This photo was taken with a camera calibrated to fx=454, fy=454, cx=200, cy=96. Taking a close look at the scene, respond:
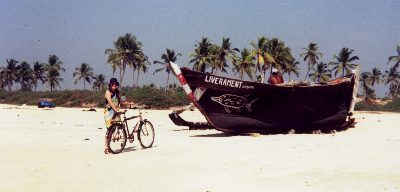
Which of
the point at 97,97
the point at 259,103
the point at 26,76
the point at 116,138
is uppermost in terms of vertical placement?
the point at 26,76

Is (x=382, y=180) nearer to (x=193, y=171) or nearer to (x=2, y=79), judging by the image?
(x=193, y=171)

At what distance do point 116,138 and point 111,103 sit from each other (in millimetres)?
709

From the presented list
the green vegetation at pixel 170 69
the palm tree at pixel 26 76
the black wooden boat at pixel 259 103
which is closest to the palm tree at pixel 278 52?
the green vegetation at pixel 170 69

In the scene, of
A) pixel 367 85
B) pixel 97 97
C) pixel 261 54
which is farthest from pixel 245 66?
pixel 367 85

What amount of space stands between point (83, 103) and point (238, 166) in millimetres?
51079

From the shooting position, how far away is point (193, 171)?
6.64m

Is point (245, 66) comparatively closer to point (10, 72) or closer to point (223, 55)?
point (223, 55)

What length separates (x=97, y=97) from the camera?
185ft

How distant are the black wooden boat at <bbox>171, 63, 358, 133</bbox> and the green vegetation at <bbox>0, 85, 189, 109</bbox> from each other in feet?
109

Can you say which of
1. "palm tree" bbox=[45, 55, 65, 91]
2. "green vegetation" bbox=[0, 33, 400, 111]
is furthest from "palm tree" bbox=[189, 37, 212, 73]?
"palm tree" bbox=[45, 55, 65, 91]

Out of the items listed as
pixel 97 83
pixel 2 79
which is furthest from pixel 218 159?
pixel 97 83

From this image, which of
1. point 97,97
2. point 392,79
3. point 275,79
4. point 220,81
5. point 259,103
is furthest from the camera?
point 392,79

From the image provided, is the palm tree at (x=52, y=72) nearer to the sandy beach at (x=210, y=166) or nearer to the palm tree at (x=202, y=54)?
the palm tree at (x=202, y=54)

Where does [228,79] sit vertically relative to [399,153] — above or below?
above
